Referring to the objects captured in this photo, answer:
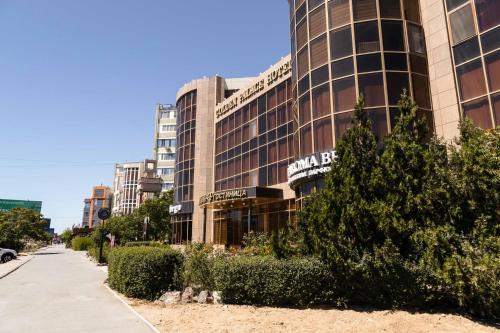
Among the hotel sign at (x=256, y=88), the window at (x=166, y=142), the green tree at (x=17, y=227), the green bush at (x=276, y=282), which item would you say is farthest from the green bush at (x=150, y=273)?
the window at (x=166, y=142)

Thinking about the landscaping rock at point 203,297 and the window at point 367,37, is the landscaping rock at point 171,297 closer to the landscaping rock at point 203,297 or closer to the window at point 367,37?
the landscaping rock at point 203,297

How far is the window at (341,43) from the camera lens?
70.5 ft

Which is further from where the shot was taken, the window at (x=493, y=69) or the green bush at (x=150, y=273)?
the window at (x=493, y=69)

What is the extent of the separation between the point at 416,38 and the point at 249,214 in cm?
1846

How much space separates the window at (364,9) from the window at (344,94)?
3.91m

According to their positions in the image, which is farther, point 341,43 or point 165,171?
point 165,171

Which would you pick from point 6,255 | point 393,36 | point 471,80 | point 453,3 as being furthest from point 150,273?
point 6,255

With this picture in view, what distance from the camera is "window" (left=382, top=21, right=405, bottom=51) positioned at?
2098 centimetres

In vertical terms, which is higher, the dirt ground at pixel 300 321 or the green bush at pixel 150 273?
the green bush at pixel 150 273

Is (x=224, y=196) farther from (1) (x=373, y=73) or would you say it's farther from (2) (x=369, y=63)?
(2) (x=369, y=63)

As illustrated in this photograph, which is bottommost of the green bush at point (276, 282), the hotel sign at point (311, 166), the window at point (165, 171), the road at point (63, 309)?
the road at point (63, 309)

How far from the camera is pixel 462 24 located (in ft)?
62.0

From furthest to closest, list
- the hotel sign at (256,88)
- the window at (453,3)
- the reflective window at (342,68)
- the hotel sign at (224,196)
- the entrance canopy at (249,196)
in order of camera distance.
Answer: the hotel sign at (256,88)
the hotel sign at (224,196)
the entrance canopy at (249,196)
the reflective window at (342,68)
the window at (453,3)

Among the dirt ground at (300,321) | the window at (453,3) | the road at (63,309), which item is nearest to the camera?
the dirt ground at (300,321)
